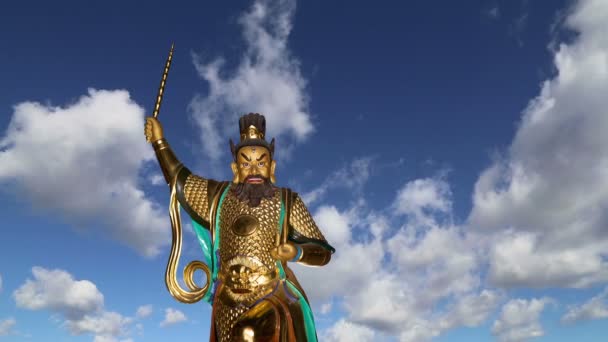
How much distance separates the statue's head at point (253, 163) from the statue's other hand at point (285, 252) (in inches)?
34.3

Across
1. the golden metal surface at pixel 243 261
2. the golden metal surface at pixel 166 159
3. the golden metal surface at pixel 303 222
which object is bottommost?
the golden metal surface at pixel 243 261

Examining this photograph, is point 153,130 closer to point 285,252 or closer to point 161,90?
point 161,90

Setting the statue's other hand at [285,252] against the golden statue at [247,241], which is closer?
the golden statue at [247,241]

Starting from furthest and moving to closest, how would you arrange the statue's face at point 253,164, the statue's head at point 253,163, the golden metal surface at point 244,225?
Answer: the statue's face at point 253,164 < the statue's head at point 253,163 < the golden metal surface at point 244,225

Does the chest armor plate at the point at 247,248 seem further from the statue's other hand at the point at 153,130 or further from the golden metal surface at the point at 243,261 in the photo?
the statue's other hand at the point at 153,130

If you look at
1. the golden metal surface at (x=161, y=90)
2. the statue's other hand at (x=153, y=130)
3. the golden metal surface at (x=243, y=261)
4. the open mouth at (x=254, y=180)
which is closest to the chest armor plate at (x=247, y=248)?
the golden metal surface at (x=243, y=261)

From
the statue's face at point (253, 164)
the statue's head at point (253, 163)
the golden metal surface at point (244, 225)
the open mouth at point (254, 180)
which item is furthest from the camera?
the statue's face at point (253, 164)

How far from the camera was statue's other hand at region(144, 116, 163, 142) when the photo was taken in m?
8.12

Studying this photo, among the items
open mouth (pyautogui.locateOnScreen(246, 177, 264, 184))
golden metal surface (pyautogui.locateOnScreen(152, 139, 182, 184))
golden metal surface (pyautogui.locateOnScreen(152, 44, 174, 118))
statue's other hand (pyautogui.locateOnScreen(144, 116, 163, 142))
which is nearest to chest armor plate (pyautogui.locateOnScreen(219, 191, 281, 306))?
open mouth (pyautogui.locateOnScreen(246, 177, 264, 184))

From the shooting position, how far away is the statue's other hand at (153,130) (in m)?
8.12

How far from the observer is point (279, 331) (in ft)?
20.6

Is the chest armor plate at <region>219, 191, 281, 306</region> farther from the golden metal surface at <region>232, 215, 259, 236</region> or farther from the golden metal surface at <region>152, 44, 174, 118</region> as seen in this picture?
the golden metal surface at <region>152, 44, 174, 118</region>

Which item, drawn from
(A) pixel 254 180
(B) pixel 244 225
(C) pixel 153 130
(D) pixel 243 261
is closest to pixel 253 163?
(A) pixel 254 180

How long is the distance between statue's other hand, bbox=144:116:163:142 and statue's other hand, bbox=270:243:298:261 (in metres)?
2.85
